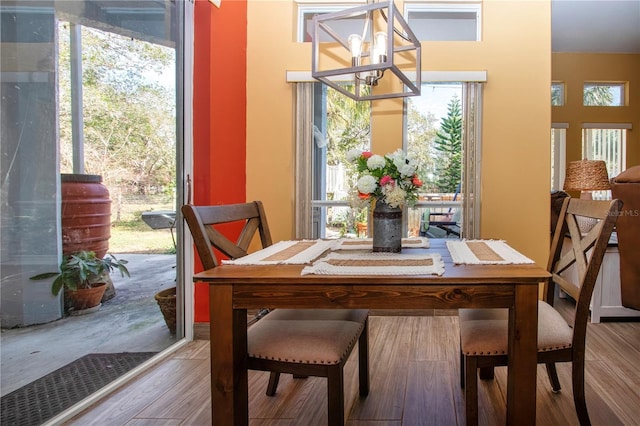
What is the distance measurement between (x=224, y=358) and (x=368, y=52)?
143 centimetres

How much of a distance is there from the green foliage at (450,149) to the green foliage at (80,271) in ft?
8.26

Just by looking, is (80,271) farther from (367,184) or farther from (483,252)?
(483,252)

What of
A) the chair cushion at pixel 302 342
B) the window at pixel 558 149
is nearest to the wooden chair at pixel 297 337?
the chair cushion at pixel 302 342

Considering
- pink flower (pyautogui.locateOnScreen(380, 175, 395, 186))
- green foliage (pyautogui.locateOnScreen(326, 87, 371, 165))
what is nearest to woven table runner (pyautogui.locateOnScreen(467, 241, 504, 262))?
pink flower (pyautogui.locateOnScreen(380, 175, 395, 186))

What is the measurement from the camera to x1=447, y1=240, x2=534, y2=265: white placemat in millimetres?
1448

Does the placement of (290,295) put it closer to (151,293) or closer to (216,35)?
(151,293)

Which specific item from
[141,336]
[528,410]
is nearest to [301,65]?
[141,336]

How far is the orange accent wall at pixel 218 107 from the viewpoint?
288 centimetres

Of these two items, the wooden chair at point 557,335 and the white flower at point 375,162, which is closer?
the wooden chair at point 557,335

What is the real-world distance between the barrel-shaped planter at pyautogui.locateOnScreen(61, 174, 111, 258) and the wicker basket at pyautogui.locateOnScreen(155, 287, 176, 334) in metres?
0.63

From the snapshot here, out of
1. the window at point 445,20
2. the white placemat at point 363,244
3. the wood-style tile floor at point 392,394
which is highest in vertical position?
the window at point 445,20

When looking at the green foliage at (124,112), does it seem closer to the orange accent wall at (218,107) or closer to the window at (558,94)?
the orange accent wall at (218,107)

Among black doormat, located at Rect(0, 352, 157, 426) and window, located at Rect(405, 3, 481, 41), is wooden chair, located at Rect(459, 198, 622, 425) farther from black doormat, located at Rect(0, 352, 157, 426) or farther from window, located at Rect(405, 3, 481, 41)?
window, located at Rect(405, 3, 481, 41)

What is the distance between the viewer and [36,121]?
66.4 inches
